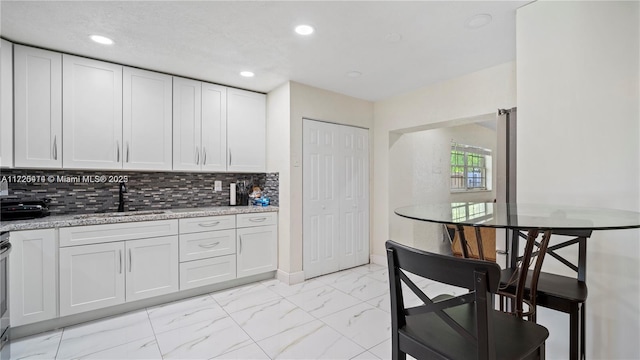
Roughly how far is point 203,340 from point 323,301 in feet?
3.96

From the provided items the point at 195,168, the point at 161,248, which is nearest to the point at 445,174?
the point at 195,168

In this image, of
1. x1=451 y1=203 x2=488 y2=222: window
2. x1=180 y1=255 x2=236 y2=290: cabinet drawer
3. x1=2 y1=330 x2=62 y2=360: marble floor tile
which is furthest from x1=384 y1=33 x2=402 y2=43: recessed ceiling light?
x1=2 y1=330 x2=62 y2=360: marble floor tile

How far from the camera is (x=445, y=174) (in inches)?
206

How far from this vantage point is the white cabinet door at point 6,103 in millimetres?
2373

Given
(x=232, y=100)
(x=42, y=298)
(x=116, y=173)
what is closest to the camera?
(x=42, y=298)

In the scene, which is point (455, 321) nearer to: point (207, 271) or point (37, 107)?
point (207, 271)

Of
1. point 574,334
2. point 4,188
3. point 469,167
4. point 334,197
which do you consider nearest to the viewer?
point 574,334

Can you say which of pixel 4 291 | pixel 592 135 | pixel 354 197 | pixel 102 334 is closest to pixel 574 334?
pixel 592 135

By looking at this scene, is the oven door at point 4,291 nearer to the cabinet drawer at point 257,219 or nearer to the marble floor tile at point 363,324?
the cabinet drawer at point 257,219

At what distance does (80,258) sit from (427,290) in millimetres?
3489

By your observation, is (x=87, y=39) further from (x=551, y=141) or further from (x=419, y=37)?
(x=551, y=141)

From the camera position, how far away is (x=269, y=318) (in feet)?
8.68

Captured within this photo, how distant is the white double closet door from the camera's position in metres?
3.72

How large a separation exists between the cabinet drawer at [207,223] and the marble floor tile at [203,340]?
969mm
